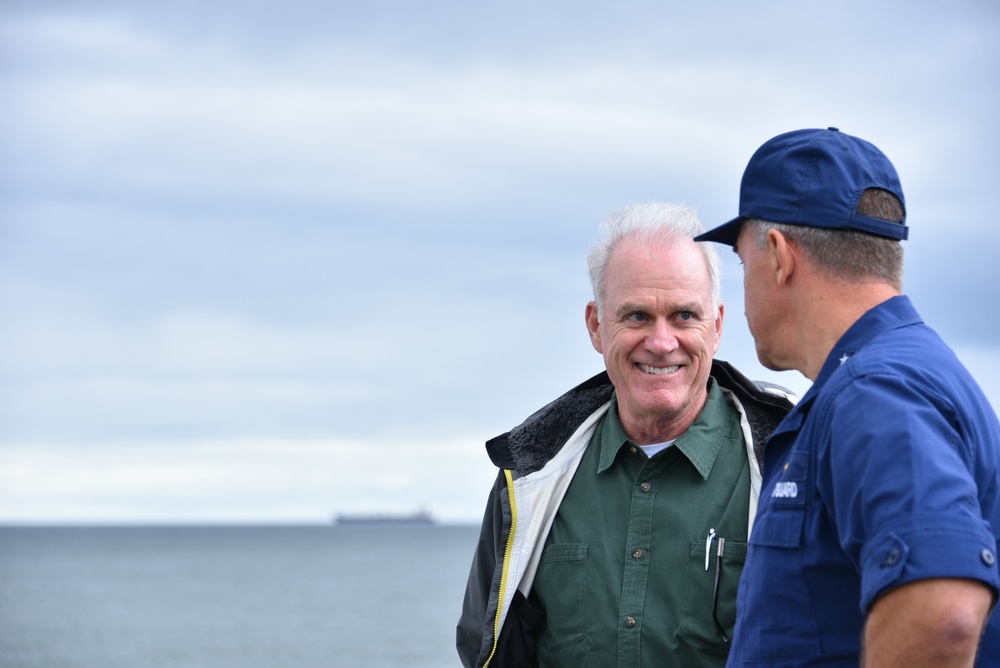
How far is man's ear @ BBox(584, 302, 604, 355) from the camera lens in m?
3.76

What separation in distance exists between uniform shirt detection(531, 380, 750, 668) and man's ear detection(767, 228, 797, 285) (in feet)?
4.41

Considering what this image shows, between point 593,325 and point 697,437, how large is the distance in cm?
50

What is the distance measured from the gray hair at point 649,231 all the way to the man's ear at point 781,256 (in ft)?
4.44

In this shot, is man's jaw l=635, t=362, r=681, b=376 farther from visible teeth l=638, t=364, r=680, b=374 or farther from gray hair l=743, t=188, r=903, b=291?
gray hair l=743, t=188, r=903, b=291

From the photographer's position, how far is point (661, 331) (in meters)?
3.47

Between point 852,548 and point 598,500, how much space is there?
172 cm

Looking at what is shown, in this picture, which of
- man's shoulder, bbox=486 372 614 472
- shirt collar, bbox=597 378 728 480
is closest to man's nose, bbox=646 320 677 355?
shirt collar, bbox=597 378 728 480

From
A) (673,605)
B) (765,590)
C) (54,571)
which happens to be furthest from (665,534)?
(54,571)

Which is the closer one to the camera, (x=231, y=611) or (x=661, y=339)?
(x=661, y=339)

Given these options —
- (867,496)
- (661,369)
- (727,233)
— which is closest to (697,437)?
(661,369)

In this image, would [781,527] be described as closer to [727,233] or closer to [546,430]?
[727,233]

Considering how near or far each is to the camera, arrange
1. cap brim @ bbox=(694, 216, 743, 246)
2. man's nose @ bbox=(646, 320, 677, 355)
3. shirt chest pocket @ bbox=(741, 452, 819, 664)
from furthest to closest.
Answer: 1. man's nose @ bbox=(646, 320, 677, 355)
2. cap brim @ bbox=(694, 216, 743, 246)
3. shirt chest pocket @ bbox=(741, 452, 819, 664)

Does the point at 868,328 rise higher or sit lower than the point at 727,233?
lower

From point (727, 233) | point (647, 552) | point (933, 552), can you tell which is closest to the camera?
point (933, 552)
